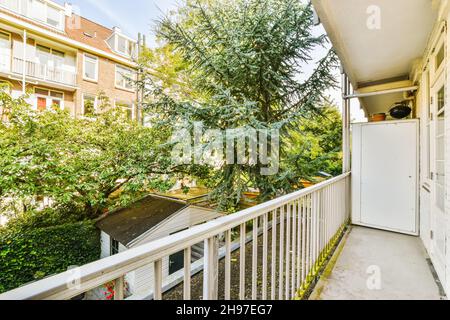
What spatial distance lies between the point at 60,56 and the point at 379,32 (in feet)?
38.6

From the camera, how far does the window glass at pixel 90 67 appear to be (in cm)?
1016

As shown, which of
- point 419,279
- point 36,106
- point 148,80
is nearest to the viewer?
point 419,279

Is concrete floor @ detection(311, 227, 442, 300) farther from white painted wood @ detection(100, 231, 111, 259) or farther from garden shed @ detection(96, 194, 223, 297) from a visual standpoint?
white painted wood @ detection(100, 231, 111, 259)

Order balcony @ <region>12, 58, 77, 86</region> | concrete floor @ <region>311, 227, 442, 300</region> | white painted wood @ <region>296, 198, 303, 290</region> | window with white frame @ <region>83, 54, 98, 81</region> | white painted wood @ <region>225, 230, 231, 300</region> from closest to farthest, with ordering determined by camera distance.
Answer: white painted wood @ <region>225, 230, 231, 300</region>, white painted wood @ <region>296, 198, 303, 290</region>, concrete floor @ <region>311, 227, 442, 300</region>, balcony @ <region>12, 58, 77, 86</region>, window with white frame @ <region>83, 54, 98, 81</region>

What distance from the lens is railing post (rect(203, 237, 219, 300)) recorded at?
1026 mm

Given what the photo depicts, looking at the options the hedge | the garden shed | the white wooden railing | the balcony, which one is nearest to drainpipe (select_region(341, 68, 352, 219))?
the white wooden railing

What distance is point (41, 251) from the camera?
5531mm

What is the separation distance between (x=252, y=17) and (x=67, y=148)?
195 inches

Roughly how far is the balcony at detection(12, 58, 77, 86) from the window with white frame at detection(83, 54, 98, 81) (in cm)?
55

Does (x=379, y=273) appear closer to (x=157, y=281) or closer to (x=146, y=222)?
(x=157, y=281)

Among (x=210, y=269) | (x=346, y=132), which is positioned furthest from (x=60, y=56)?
(x=210, y=269)

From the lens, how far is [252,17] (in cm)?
457
